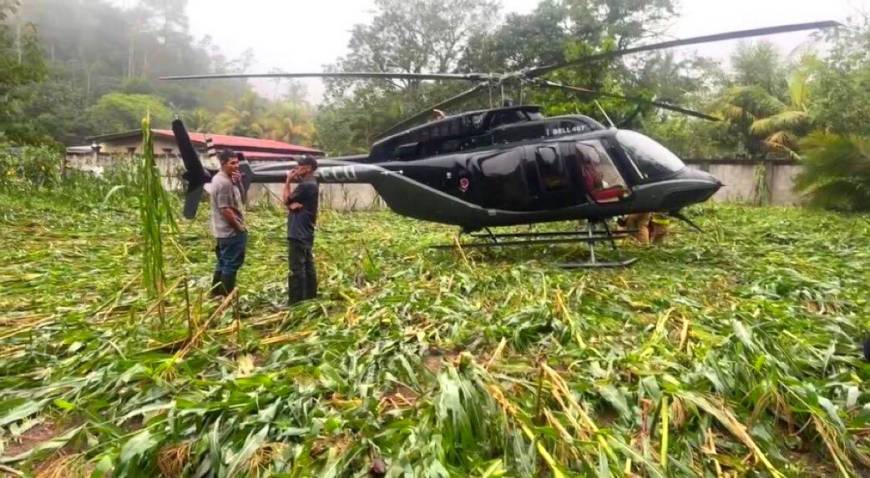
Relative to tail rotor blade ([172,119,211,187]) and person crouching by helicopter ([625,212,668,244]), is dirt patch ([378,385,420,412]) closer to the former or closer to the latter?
tail rotor blade ([172,119,211,187])

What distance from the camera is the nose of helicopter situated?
22.7ft

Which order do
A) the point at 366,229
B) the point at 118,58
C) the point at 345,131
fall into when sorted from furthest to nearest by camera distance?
the point at 118,58 < the point at 345,131 < the point at 366,229

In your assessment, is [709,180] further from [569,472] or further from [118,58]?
[118,58]

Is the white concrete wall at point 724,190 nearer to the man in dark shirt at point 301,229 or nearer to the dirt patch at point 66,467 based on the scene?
the man in dark shirt at point 301,229

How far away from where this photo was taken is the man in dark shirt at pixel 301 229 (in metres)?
5.36

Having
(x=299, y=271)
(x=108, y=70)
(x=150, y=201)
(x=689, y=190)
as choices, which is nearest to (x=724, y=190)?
(x=689, y=190)

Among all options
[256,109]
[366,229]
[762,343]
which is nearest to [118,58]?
[256,109]

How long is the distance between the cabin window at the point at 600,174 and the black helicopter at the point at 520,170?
0.01 m

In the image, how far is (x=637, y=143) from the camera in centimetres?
713

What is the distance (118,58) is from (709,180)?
263ft

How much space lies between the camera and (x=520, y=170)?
286 inches

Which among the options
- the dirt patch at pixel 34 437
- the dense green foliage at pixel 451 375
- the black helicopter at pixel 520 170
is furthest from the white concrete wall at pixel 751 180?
the dirt patch at pixel 34 437

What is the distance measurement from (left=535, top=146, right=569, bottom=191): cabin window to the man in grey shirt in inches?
146

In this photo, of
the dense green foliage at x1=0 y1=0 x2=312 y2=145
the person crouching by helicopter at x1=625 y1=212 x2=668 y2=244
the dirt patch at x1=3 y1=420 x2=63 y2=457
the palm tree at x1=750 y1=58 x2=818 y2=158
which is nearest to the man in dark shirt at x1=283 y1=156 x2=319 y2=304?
the dirt patch at x1=3 y1=420 x2=63 y2=457
